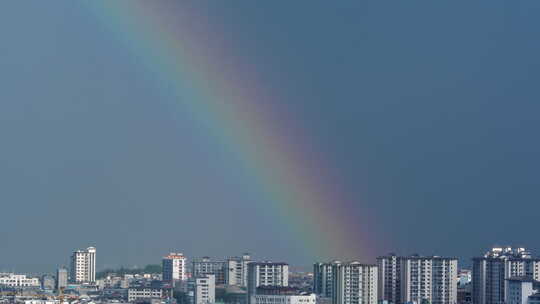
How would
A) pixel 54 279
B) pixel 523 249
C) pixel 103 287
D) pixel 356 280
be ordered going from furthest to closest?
pixel 54 279 < pixel 103 287 < pixel 523 249 < pixel 356 280

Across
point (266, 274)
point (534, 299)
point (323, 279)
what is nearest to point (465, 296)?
point (323, 279)

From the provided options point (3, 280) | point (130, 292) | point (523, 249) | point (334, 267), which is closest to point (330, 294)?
point (334, 267)

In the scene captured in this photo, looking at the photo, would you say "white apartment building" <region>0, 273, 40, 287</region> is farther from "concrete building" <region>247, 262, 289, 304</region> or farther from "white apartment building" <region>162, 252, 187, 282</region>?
"concrete building" <region>247, 262, 289, 304</region>

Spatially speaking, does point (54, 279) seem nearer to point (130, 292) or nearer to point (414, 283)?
point (130, 292)

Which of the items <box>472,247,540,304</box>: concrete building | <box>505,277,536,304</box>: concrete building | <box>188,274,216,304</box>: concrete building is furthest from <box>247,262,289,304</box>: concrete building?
<box>505,277,536,304</box>: concrete building

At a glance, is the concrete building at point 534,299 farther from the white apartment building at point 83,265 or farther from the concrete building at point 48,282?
the white apartment building at point 83,265

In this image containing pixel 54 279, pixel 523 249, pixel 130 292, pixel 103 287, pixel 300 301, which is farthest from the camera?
pixel 54 279

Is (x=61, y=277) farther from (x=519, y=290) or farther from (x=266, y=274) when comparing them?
(x=519, y=290)
